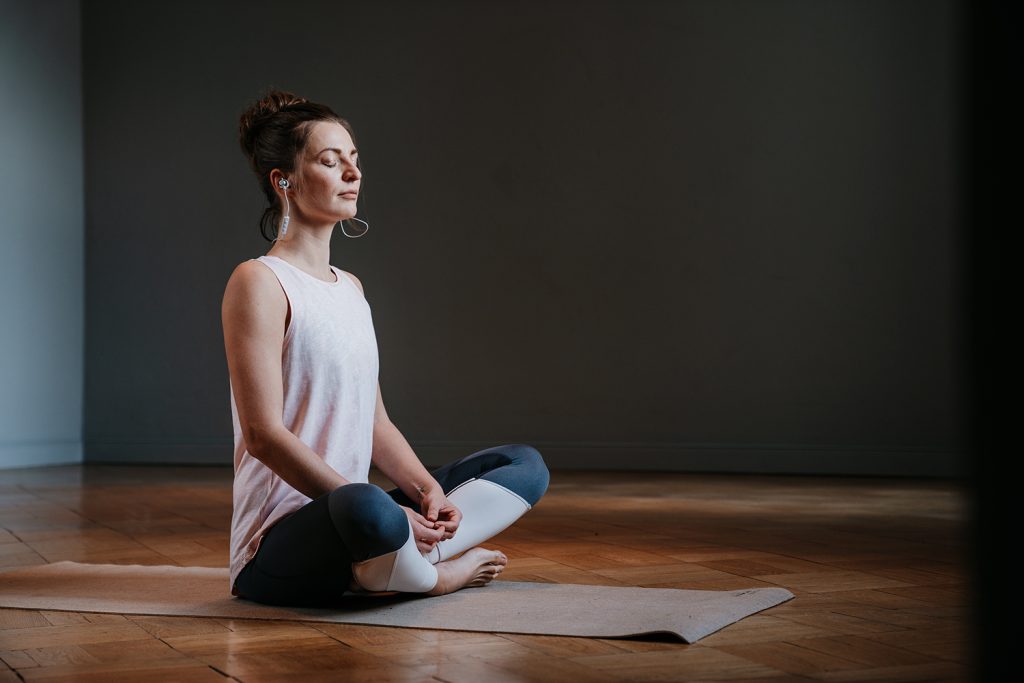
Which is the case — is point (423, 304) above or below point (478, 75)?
below

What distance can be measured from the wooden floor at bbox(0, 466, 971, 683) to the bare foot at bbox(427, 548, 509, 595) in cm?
21

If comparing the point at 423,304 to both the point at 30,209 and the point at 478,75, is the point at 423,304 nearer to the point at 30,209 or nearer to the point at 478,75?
the point at 478,75

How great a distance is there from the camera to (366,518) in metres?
1.67

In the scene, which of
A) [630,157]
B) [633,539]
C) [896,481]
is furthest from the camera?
[630,157]

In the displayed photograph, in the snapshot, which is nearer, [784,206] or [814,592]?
[814,592]

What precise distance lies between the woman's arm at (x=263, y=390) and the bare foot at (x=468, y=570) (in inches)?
9.6

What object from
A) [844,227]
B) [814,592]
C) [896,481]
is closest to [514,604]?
[814,592]

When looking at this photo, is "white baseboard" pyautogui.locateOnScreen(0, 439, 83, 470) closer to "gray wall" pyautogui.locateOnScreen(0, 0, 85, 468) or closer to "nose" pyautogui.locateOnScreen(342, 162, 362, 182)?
"gray wall" pyautogui.locateOnScreen(0, 0, 85, 468)

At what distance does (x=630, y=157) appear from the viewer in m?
5.34

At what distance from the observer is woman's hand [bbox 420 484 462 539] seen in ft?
6.17

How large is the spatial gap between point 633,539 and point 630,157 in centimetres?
284

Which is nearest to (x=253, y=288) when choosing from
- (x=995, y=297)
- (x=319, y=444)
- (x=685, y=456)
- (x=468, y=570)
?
(x=319, y=444)

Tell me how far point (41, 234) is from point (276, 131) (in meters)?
4.16

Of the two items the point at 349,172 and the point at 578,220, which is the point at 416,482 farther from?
the point at 578,220
